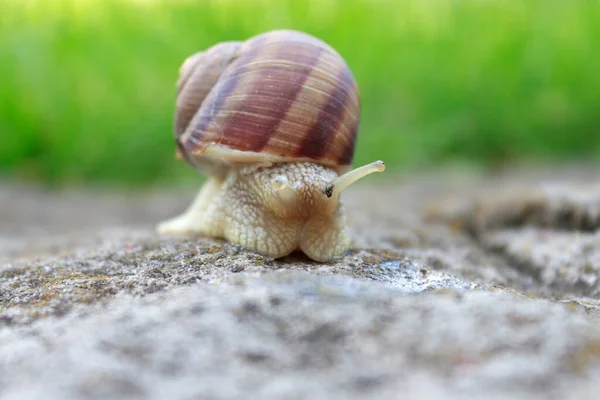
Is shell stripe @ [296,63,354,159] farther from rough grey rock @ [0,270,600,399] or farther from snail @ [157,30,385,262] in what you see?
rough grey rock @ [0,270,600,399]

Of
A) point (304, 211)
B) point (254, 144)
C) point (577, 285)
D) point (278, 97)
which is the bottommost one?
point (577, 285)

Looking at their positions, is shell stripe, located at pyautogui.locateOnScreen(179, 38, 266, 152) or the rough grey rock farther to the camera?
shell stripe, located at pyautogui.locateOnScreen(179, 38, 266, 152)

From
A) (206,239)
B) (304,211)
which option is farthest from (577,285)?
(206,239)

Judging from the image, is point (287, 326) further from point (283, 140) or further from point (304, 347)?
point (283, 140)

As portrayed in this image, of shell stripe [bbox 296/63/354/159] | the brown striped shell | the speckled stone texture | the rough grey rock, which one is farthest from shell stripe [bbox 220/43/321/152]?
the rough grey rock

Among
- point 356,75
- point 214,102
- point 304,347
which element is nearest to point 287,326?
point 304,347

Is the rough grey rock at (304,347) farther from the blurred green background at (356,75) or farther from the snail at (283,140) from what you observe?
the blurred green background at (356,75)

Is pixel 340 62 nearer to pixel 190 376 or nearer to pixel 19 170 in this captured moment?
pixel 190 376
